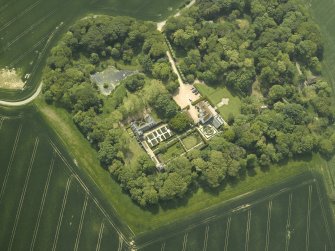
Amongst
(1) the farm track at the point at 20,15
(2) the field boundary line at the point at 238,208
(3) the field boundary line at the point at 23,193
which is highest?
(1) the farm track at the point at 20,15

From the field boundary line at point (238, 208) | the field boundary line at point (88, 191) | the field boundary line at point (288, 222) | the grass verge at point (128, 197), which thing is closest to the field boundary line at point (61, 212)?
the field boundary line at point (88, 191)

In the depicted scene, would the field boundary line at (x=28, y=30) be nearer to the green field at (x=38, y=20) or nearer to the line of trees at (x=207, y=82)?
the green field at (x=38, y=20)

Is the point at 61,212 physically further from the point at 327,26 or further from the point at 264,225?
the point at 327,26

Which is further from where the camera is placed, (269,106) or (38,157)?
(269,106)

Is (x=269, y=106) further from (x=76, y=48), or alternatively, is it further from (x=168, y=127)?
(x=76, y=48)

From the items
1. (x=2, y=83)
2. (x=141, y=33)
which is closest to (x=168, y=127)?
(x=141, y=33)
